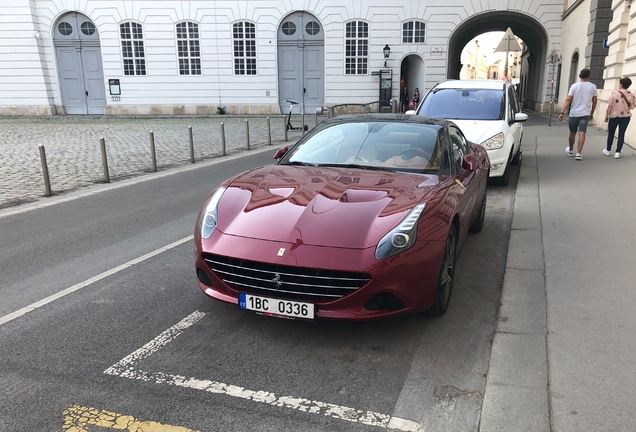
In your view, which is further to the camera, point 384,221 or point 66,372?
point 384,221

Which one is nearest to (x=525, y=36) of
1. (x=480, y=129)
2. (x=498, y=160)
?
(x=480, y=129)

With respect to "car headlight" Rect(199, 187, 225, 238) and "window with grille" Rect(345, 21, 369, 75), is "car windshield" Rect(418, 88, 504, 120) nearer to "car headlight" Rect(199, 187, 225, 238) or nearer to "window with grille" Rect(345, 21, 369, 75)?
"car headlight" Rect(199, 187, 225, 238)

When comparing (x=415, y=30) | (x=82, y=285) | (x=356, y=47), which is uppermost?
(x=415, y=30)

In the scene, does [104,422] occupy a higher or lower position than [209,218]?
lower

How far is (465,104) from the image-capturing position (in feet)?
32.8

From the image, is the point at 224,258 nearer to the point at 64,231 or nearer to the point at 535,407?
the point at 535,407

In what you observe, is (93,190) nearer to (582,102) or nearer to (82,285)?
(82,285)

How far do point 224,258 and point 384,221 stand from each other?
116 cm

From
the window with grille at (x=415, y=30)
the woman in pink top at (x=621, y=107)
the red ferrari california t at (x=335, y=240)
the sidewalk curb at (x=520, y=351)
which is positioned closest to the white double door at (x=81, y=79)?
the window with grille at (x=415, y=30)

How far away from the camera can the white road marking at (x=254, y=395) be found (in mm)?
2885

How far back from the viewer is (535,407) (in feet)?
9.75

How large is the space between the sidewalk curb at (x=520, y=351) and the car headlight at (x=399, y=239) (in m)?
0.95

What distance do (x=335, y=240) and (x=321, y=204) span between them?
1.55ft

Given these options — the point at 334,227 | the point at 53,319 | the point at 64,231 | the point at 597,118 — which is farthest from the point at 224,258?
the point at 597,118
